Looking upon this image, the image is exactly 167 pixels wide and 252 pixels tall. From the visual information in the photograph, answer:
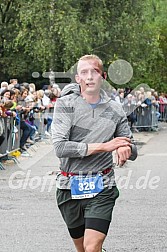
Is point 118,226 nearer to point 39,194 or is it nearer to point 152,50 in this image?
point 39,194

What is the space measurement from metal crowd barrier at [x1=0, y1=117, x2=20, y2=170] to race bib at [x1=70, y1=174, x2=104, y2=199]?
9.47 meters

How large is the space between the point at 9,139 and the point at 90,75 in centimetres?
1067

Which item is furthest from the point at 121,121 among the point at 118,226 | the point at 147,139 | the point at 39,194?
the point at 147,139

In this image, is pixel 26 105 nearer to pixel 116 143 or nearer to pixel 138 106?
pixel 138 106

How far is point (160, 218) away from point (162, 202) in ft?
4.30

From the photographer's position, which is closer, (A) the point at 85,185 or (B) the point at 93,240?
(B) the point at 93,240

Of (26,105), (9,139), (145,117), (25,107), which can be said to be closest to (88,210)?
(9,139)

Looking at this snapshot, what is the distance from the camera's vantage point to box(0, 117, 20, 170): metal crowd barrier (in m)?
15.0

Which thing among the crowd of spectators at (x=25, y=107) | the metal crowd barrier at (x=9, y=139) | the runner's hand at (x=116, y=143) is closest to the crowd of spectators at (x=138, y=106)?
the crowd of spectators at (x=25, y=107)

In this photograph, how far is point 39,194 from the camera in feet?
35.9

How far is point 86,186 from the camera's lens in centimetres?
506

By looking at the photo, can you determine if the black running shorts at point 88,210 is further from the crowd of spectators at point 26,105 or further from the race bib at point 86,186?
the crowd of spectators at point 26,105

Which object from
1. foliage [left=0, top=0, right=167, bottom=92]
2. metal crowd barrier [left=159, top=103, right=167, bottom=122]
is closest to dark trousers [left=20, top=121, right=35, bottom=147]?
foliage [left=0, top=0, right=167, bottom=92]

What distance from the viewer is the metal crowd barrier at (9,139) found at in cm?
1503
